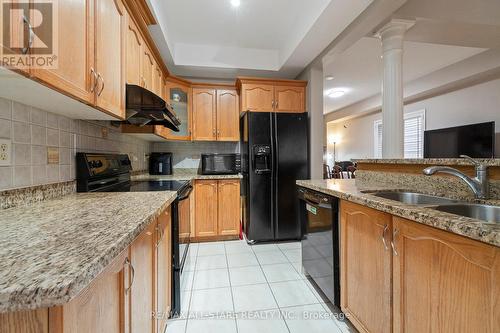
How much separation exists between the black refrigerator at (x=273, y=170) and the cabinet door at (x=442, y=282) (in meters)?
1.89

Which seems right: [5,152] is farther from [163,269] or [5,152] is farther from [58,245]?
[163,269]

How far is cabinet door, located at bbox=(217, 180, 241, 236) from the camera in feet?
9.89

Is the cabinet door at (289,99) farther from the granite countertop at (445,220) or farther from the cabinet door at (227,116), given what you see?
the granite countertop at (445,220)

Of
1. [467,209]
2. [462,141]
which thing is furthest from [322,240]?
[462,141]

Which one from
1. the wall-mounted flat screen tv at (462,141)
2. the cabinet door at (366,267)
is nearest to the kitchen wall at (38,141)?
the cabinet door at (366,267)

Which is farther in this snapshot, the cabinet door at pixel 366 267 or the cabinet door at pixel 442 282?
the cabinet door at pixel 366 267

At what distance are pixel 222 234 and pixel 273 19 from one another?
2633mm

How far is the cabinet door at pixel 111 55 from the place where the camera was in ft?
3.94

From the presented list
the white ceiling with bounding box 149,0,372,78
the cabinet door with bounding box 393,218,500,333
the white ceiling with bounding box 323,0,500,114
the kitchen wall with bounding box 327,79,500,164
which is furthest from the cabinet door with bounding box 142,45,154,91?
the kitchen wall with bounding box 327,79,500,164

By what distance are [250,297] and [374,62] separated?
395cm

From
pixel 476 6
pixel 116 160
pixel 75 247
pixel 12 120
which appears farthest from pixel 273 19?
pixel 75 247

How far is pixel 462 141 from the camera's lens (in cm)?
391

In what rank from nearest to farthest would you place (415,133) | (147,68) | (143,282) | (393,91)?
(143,282)
(147,68)
(393,91)
(415,133)

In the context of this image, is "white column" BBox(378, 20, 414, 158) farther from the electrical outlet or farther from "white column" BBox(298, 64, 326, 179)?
the electrical outlet
